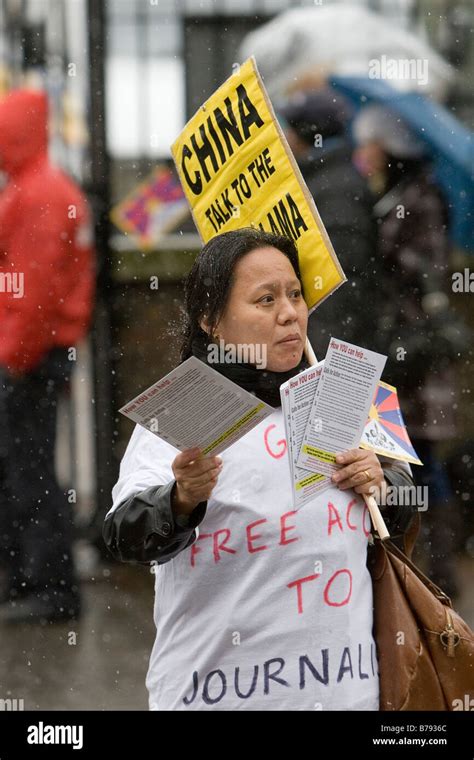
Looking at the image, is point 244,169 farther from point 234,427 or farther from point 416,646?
point 416,646

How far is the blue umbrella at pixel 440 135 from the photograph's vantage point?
550 cm

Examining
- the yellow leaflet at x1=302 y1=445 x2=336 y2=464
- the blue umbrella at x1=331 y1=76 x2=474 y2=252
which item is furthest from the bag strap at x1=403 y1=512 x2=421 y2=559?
the blue umbrella at x1=331 y1=76 x2=474 y2=252

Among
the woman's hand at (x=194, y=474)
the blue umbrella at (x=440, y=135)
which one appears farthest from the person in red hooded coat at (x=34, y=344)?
the woman's hand at (x=194, y=474)

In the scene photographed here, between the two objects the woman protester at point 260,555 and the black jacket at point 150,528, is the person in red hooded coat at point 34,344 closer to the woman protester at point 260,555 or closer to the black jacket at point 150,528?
the woman protester at point 260,555

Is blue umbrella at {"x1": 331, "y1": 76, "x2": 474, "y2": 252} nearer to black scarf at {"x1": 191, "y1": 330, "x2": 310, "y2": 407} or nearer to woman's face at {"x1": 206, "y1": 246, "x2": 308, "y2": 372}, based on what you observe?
→ woman's face at {"x1": 206, "y1": 246, "x2": 308, "y2": 372}

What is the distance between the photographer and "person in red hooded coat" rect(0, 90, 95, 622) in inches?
218

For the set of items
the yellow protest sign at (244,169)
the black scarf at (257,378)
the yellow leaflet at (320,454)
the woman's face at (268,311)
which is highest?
the yellow protest sign at (244,169)

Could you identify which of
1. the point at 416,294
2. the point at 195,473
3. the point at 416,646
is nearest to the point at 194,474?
the point at 195,473

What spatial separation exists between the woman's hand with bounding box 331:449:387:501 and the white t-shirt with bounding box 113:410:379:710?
0.14ft

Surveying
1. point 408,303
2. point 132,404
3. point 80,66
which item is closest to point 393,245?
point 408,303

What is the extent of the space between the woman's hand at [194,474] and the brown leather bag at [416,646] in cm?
43

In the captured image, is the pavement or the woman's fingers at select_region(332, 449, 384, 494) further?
the pavement
